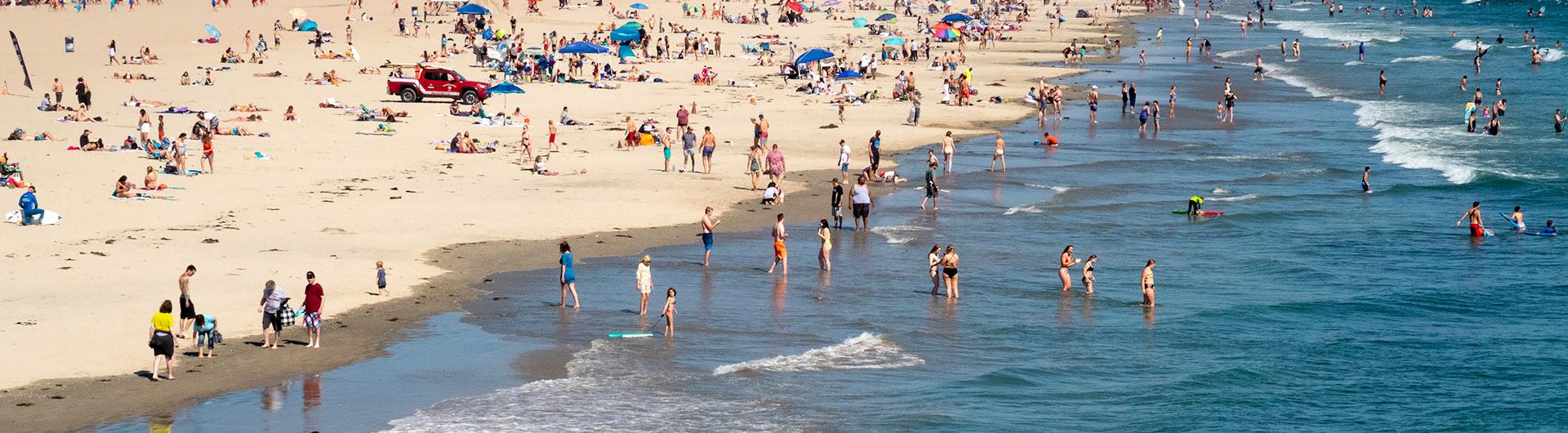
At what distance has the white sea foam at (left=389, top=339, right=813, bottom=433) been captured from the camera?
16.8 m

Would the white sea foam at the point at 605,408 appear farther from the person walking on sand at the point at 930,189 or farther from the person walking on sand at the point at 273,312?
the person walking on sand at the point at 930,189

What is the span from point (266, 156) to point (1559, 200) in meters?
28.3

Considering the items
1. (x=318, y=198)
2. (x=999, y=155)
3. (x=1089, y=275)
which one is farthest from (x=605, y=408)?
(x=999, y=155)

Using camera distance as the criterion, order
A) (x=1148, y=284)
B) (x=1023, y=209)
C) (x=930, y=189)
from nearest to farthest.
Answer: (x=1148, y=284) < (x=930, y=189) < (x=1023, y=209)

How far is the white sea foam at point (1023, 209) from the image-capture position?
31.8 meters

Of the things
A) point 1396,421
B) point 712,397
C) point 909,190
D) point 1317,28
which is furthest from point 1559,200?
point 1317,28

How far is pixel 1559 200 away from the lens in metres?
34.7

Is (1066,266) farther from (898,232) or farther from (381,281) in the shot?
(381,281)

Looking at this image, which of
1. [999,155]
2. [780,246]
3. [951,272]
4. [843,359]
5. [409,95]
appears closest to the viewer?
[843,359]

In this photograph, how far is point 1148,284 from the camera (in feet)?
76.7

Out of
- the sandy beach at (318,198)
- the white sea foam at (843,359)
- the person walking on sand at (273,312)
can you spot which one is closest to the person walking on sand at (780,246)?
the sandy beach at (318,198)

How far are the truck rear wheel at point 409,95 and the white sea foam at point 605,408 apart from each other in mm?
28112

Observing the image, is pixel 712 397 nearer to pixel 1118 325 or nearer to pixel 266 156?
pixel 1118 325

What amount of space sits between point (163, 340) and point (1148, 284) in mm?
13676
